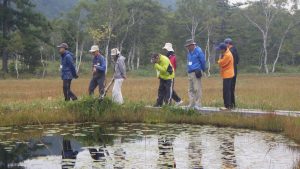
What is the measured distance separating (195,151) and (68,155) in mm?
2196

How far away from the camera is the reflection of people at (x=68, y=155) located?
7728 millimetres

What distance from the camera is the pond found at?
309 inches

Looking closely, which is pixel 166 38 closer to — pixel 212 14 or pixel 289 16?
pixel 212 14

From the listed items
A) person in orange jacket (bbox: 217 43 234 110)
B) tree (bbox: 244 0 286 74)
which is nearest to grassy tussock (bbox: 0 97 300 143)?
person in orange jacket (bbox: 217 43 234 110)

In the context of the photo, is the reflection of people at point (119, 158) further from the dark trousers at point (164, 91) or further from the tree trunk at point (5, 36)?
the tree trunk at point (5, 36)

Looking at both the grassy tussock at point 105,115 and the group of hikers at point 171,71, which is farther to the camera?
the group of hikers at point 171,71

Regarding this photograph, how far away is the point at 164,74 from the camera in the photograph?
46.6ft

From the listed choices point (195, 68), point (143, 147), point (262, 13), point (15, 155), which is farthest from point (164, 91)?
point (262, 13)

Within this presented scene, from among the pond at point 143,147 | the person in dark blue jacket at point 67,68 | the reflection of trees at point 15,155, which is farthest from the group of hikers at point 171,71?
the reflection of trees at point 15,155

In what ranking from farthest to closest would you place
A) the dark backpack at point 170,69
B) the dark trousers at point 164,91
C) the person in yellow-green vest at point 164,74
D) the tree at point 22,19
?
the tree at point 22,19 → the dark trousers at point 164,91 → the dark backpack at point 170,69 → the person in yellow-green vest at point 164,74

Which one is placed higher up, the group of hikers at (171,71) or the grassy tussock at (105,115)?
the group of hikers at (171,71)

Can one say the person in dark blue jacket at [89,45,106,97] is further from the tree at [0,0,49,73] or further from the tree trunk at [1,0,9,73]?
the tree at [0,0,49,73]

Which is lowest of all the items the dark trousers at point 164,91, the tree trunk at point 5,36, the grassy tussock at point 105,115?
the grassy tussock at point 105,115

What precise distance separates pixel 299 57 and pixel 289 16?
10.5 metres
